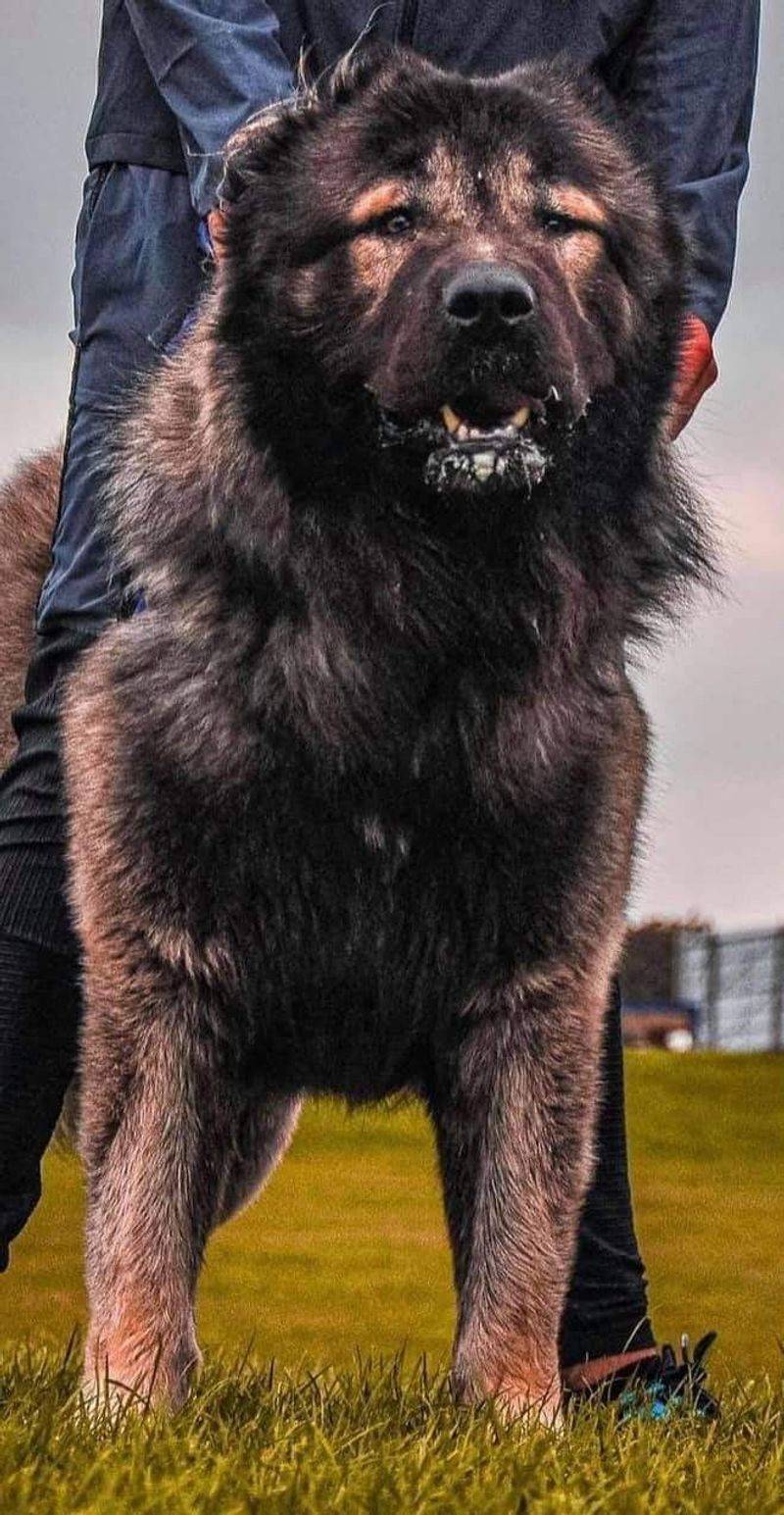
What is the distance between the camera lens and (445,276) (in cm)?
291

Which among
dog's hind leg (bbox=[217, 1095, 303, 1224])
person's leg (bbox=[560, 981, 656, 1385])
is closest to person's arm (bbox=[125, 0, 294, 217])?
dog's hind leg (bbox=[217, 1095, 303, 1224])

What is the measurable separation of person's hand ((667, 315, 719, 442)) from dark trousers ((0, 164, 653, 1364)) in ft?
2.75

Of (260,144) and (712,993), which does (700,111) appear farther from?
(712,993)

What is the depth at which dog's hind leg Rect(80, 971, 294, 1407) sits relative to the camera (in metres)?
3.14

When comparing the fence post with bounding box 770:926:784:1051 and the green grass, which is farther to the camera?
the fence post with bounding box 770:926:784:1051

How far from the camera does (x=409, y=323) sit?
293cm

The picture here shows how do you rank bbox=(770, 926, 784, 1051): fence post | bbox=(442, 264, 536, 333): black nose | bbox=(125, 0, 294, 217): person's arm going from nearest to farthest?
bbox=(442, 264, 536, 333): black nose
bbox=(125, 0, 294, 217): person's arm
bbox=(770, 926, 784, 1051): fence post

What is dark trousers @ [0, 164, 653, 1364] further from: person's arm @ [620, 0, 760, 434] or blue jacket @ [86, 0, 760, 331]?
person's arm @ [620, 0, 760, 434]

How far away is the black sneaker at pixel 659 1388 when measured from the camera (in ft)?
11.9

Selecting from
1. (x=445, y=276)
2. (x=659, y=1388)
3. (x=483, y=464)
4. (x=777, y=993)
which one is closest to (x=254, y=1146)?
(x=659, y=1388)

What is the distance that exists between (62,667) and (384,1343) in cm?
270

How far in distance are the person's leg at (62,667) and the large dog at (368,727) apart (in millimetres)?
260

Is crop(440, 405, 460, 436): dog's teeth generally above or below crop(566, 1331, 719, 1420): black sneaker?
above

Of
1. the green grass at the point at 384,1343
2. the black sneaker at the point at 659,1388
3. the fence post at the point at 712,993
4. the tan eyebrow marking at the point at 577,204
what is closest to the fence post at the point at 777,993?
the fence post at the point at 712,993
